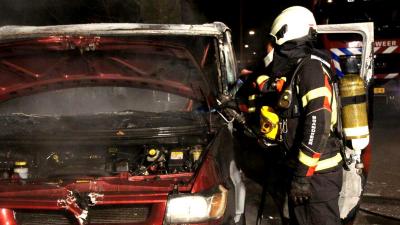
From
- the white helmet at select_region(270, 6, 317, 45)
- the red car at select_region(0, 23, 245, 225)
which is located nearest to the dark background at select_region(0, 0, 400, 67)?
the red car at select_region(0, 23, 245, 225)

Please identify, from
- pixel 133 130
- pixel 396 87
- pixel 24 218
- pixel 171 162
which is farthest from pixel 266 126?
pixel 396 87

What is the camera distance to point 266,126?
10.0 ft

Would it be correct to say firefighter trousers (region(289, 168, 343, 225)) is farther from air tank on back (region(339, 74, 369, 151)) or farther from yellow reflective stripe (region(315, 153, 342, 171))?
air tank on back (region(339, 74, 369, 151))

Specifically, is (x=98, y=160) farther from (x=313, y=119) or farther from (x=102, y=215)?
(x=313, y=119)

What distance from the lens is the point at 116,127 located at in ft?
11.2

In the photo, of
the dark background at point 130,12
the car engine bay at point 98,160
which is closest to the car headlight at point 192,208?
the car engine bay at point 98,160

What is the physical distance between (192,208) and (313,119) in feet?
3.05

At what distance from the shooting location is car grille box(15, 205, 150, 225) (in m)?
2.69

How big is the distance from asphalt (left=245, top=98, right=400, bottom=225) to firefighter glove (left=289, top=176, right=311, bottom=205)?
4.71 ft

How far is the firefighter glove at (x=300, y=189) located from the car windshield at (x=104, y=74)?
1.20m

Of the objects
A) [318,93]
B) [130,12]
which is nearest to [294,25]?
[318,93]

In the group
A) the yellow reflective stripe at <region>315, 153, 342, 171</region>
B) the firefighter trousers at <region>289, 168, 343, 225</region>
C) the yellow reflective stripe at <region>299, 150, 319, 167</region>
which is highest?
the yellow reflective stripe at <region>299, 150, 319, 167</region>

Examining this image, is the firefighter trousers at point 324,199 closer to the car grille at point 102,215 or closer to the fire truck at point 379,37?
the car grille at point 102,215

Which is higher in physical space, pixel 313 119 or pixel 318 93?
pixel 318 93
